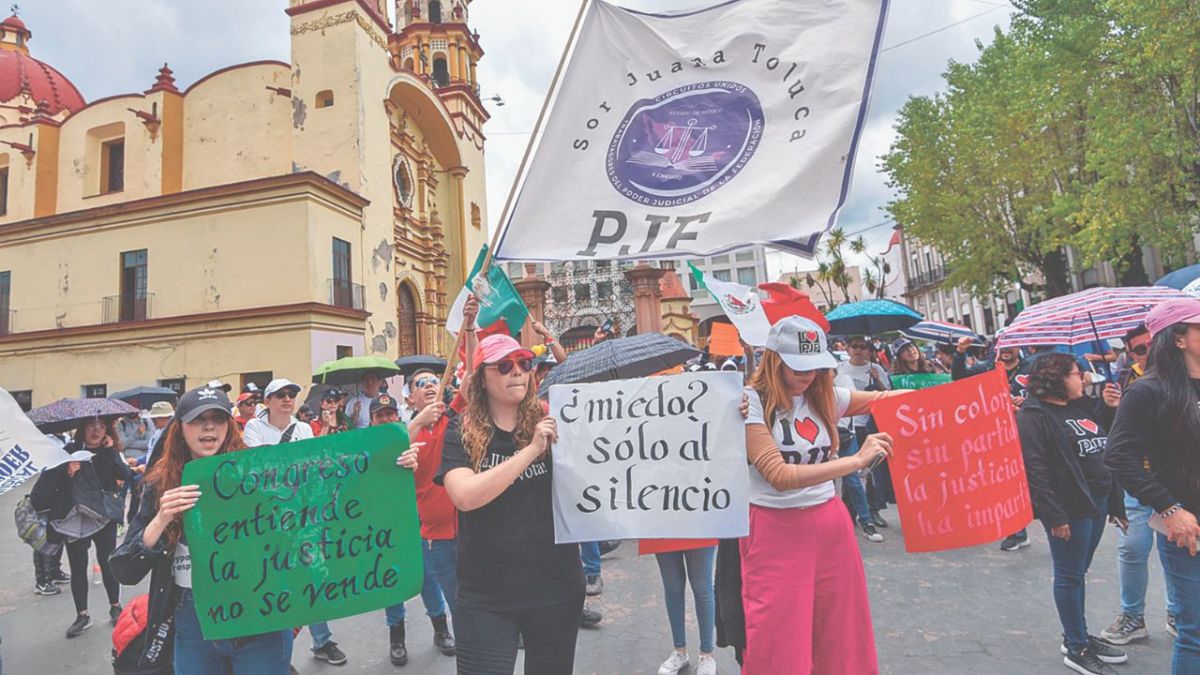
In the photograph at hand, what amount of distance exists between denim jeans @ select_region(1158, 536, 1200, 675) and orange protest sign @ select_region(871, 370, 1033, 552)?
0.68 m

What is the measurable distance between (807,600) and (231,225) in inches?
963

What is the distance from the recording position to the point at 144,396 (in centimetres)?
1581

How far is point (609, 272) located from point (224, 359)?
42231mm

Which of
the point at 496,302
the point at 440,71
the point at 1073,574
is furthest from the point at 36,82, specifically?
the point at 1073,574

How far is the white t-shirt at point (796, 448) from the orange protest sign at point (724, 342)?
23.7ft

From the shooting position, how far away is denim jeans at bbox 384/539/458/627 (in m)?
4.37

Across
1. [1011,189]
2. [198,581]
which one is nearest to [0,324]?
[198,581]

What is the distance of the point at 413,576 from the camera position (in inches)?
114

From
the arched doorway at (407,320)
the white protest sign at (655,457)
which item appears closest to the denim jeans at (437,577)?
the white protest sign at (655,457)

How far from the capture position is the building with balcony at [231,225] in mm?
21562

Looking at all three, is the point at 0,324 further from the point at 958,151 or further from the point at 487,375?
the point at 958,151

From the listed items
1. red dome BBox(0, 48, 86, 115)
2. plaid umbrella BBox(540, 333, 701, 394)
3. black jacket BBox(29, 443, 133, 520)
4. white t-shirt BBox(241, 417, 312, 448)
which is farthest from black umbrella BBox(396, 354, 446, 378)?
red dome BBox(0, 48, 86, 115)

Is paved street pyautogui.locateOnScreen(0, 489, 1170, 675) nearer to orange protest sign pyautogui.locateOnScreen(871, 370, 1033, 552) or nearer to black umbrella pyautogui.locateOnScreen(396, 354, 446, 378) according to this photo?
orange protest sign pyautogui.locateOnScreen(871, 370, 1033, 552)

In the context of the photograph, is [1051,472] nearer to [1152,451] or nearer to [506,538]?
[1152,451]
